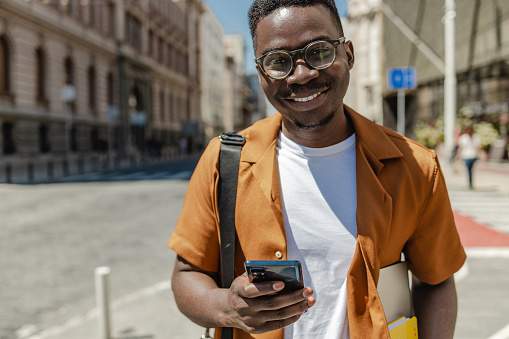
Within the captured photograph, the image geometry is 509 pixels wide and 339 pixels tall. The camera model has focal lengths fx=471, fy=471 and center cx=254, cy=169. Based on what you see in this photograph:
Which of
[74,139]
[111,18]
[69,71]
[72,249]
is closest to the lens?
[72,249]

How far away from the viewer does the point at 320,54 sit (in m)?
1.42

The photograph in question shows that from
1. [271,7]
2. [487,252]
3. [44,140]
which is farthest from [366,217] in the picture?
[44,140]

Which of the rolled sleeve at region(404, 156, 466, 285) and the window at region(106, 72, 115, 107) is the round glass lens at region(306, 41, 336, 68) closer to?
the rolled sleeve at region(404, 156, 466, 285)

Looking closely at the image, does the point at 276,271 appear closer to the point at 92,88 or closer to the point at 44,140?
the point at 44,140

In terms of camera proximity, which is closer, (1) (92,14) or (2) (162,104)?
(1) (92,14)

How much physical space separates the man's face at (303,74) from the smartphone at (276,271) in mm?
511

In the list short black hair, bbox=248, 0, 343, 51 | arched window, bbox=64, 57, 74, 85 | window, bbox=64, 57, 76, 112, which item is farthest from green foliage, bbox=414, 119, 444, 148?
short black hair, bbox=248, 0, 343, 51

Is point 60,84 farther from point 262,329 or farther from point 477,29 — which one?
point 262,329

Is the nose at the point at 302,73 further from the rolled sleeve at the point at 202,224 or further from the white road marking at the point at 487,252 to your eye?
the white road marking at the point at 487,252

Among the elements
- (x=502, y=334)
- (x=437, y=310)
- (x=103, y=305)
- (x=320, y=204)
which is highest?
(x=320, y=204)

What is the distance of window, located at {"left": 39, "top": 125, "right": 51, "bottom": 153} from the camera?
26391 mm

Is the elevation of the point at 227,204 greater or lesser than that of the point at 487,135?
lesser

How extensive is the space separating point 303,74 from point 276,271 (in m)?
0.61

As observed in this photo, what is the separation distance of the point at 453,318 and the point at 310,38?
3.37 feet
